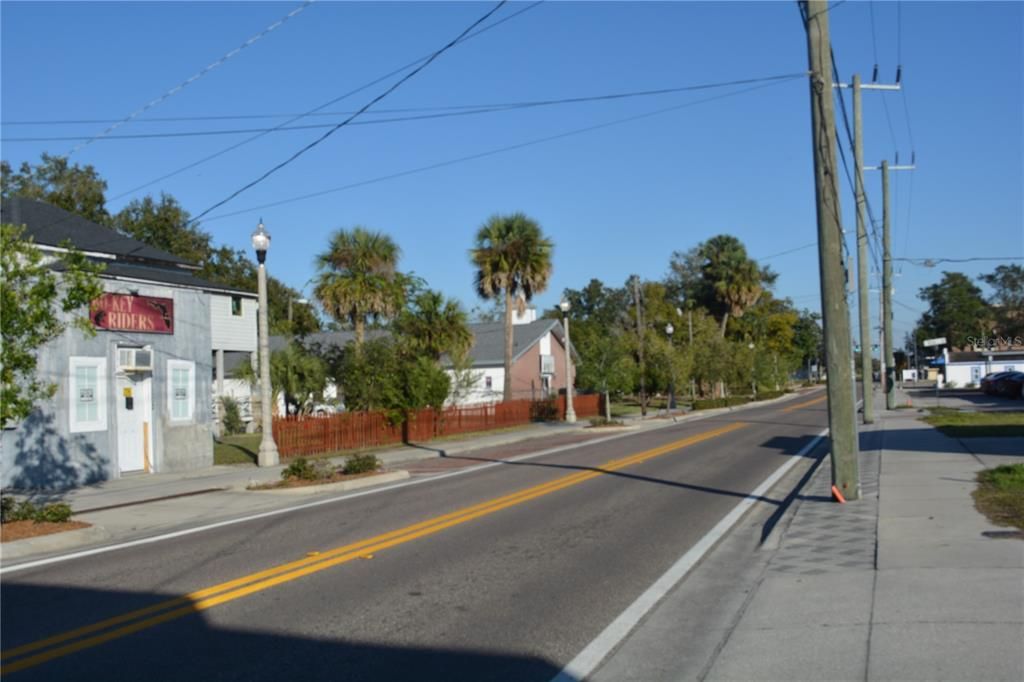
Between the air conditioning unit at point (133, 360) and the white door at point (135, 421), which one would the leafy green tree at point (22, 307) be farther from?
the white door at point (135, 421)

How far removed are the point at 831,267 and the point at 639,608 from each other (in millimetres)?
6682

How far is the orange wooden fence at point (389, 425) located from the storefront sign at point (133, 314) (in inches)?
227

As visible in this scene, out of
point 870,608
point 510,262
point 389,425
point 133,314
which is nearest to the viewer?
point 870,608

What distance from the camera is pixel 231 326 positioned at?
39.4 metres

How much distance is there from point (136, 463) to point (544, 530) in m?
13.6

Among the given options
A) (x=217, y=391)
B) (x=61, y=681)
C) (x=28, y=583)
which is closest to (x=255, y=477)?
(x=28, y=583)

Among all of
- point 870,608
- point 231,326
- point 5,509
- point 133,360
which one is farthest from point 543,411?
point 870,608

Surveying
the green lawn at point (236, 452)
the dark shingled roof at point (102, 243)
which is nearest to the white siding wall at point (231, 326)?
the green lawn at point (236, 452)

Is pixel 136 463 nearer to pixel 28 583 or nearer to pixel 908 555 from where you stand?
pixel 28 583

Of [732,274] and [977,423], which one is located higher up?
[732,274]

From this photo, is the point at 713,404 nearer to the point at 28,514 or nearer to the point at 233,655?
the point at 28,514

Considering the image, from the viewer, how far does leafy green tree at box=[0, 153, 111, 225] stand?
5616 centimetres

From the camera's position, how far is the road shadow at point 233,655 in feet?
21.6

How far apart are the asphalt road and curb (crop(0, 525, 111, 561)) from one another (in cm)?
127
